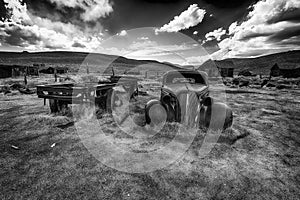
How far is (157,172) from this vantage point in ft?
10.4

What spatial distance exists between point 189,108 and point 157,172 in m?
2.44

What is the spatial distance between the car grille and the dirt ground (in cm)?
79

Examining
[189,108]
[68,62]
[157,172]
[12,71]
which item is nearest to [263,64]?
[68,62]

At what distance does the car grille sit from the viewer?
4832 millimetres

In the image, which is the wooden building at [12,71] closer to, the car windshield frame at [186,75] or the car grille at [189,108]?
the car windshield frame at [186,75]

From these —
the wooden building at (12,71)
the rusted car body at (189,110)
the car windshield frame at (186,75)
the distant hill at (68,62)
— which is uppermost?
the distant hill at (68,62)

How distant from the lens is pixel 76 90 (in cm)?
611

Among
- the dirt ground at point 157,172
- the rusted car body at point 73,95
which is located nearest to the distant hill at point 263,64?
the rusted car body at point 73,95

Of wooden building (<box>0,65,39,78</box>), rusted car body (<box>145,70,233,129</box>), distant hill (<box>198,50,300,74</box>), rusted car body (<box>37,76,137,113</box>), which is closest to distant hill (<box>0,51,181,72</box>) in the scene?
distant hill (<box>198,50,300,74</box>)

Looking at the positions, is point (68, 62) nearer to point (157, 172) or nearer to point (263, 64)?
point (157, 172)

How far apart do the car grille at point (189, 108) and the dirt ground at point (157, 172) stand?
2.60ft

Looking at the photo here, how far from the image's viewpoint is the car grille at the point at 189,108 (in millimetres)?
4832

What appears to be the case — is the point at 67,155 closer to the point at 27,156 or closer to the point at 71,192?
the point at 27,156

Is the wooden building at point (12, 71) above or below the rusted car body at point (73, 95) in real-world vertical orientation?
above
